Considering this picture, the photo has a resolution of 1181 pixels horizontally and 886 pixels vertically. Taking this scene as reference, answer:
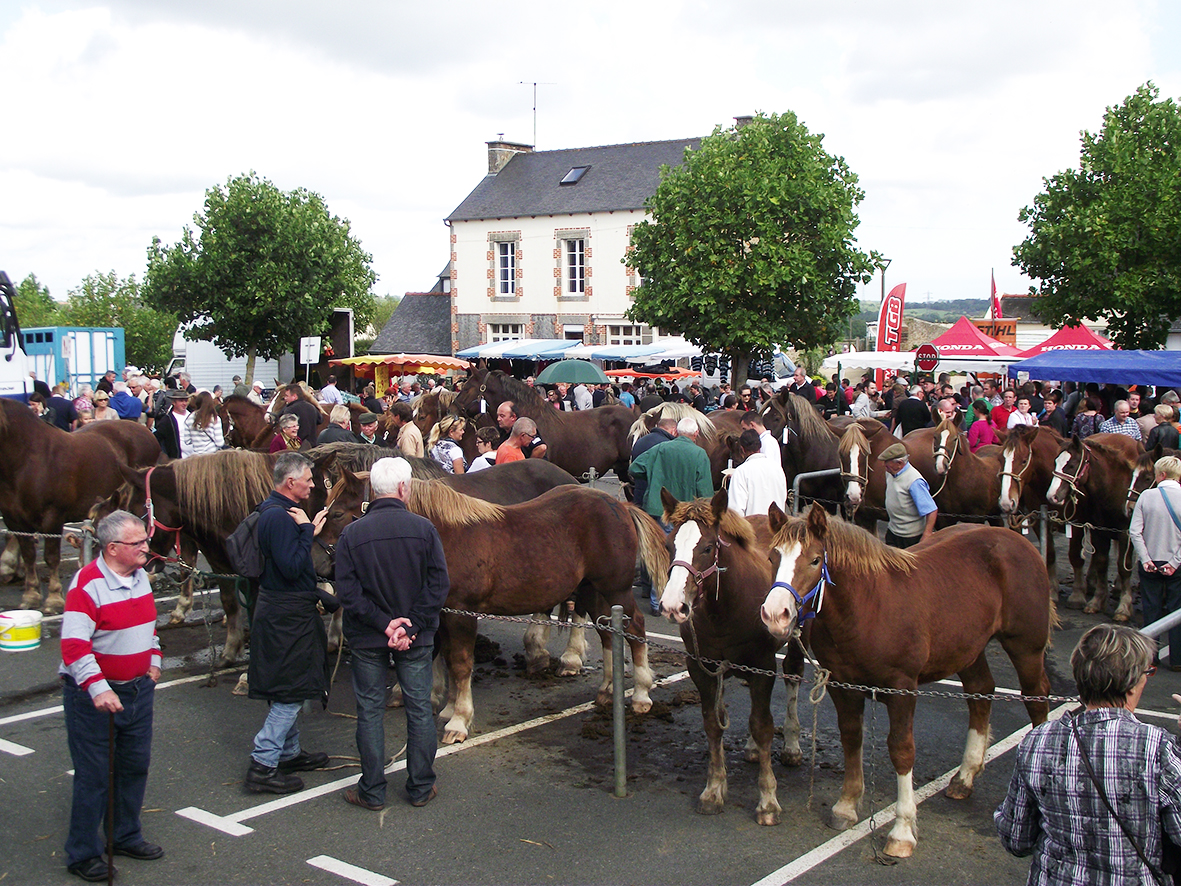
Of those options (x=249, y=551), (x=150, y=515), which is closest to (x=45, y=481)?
(x=150, y=515)

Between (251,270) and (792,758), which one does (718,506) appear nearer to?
(792,758)

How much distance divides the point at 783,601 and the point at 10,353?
58.4 feet

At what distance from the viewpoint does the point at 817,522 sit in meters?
4.44

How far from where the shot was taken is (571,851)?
4566 millimetres

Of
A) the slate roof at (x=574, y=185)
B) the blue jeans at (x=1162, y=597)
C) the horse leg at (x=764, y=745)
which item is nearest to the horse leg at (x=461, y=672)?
the horse leg at (x=764, y=745)

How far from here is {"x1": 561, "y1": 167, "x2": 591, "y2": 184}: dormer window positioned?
39.9 meters

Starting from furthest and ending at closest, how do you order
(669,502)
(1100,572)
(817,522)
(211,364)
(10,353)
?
Answer: (211,364)
(10,353)
(1100,572)
(669,502)
(817,522)

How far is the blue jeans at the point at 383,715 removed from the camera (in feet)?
16.1

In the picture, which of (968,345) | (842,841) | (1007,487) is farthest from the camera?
(968,345)

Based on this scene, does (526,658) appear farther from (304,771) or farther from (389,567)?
(389,567)

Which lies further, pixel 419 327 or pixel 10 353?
pixel 419 327

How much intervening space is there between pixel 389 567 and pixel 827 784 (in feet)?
9.24

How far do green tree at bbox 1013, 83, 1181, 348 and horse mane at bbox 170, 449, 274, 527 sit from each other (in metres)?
20.9

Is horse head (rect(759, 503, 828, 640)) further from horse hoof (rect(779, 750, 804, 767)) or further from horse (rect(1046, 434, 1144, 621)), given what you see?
horse (rect(1046, 434, 1144, 621))
